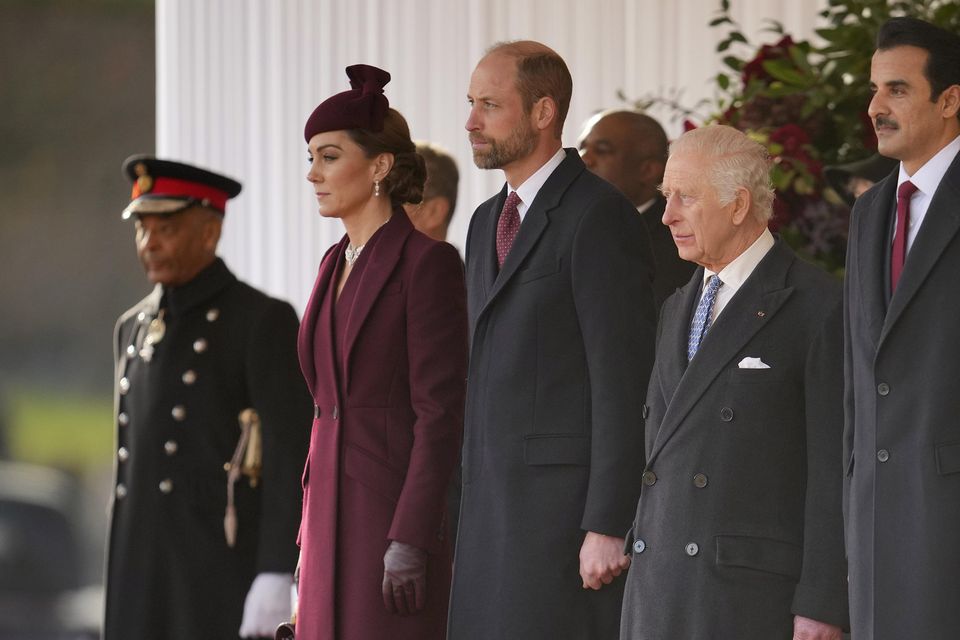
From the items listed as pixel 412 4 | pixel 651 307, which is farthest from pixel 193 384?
pixel 412 4

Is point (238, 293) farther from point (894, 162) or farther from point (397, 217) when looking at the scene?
point (894, 162)

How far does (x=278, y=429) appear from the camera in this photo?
4273mm

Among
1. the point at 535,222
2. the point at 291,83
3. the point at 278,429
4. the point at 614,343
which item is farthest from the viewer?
the point at 291,83

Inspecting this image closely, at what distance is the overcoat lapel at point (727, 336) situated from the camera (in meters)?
3.12

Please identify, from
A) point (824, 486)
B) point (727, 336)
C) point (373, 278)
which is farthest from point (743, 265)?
point (373, 278)

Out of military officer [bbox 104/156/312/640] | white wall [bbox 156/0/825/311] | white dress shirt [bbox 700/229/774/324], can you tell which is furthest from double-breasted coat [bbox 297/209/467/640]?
white wall [bbox 156/0/825/311]

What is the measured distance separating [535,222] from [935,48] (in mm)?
795

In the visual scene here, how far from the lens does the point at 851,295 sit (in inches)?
121

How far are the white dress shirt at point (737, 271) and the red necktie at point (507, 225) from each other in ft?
1.57

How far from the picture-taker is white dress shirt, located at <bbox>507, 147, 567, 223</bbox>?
140 inches

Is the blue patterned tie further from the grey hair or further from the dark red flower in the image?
the dark red flower

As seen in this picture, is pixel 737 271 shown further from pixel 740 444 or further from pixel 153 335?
pixel 153 335

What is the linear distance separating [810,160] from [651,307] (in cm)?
93

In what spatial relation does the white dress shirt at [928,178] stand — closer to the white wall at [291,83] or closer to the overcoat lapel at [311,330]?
the overcoat lapel at [311,330]
